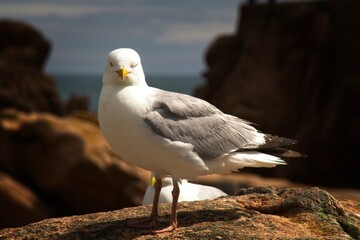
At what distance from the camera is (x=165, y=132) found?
5113 millimetres

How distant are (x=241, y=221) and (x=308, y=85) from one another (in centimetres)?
2309

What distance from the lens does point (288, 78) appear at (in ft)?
91.2

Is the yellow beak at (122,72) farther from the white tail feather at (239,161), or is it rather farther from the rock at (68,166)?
the rock at (68,166)

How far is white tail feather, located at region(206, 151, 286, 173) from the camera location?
215 inches

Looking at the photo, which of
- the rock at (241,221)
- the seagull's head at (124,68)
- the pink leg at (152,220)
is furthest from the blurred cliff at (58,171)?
the seagull's head at (124,68)

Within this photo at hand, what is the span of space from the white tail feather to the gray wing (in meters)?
0.07

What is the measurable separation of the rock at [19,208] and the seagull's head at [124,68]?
49.0ft

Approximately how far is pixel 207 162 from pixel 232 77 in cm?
2620

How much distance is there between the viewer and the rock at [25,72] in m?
26.0

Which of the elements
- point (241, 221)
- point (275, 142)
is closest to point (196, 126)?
point (275, 142)

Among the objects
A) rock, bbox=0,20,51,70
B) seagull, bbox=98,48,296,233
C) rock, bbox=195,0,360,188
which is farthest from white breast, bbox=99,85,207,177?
rock, bbox=0,20,51,70

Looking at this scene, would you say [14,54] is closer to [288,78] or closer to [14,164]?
[14,164]

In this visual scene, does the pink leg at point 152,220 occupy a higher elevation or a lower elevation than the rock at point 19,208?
higher

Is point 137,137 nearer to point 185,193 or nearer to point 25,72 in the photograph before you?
point 185,193
